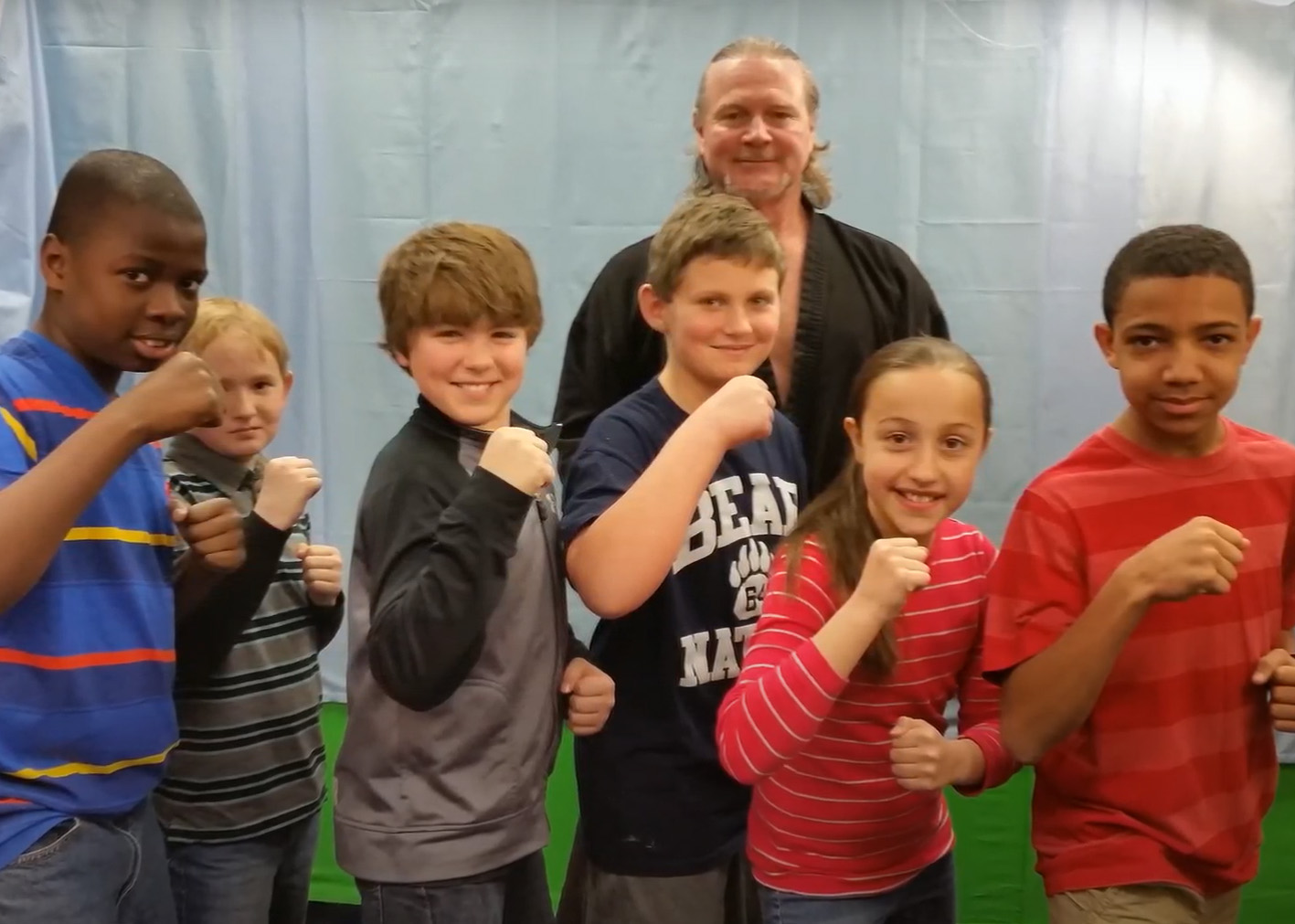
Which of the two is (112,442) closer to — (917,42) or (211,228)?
(211,228)

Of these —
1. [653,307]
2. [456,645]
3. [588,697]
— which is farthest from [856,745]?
[653,307]

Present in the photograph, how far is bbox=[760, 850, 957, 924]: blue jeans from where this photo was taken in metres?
1.17

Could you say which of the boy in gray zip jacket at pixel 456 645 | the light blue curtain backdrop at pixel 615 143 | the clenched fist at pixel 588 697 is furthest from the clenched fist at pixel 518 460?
the light blue curtain backdrop at pixel 615 143

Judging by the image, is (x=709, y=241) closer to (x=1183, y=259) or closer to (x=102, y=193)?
(x=1183, y=259)

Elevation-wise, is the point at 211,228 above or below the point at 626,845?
above

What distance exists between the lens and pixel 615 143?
2205mm

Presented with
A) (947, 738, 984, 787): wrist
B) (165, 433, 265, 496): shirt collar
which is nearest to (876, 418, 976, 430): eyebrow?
(947, 738, 984, 787): wrist

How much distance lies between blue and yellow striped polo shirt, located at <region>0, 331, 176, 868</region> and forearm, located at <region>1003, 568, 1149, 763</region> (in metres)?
0.87

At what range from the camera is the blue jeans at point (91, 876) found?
99cm

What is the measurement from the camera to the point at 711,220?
126cm

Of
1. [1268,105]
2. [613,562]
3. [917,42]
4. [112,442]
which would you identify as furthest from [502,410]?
[1268,105]

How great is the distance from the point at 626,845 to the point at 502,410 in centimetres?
51

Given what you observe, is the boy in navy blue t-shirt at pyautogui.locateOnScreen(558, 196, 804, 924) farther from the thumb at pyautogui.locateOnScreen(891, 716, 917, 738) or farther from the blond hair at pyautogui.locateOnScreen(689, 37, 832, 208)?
the blond hair at pyautogui.locateOnScreen(689, 37, 832, 208)

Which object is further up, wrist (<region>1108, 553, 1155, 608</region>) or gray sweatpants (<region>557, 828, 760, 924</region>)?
wrist (<region>1108, 553, 1155, 608</region>)
